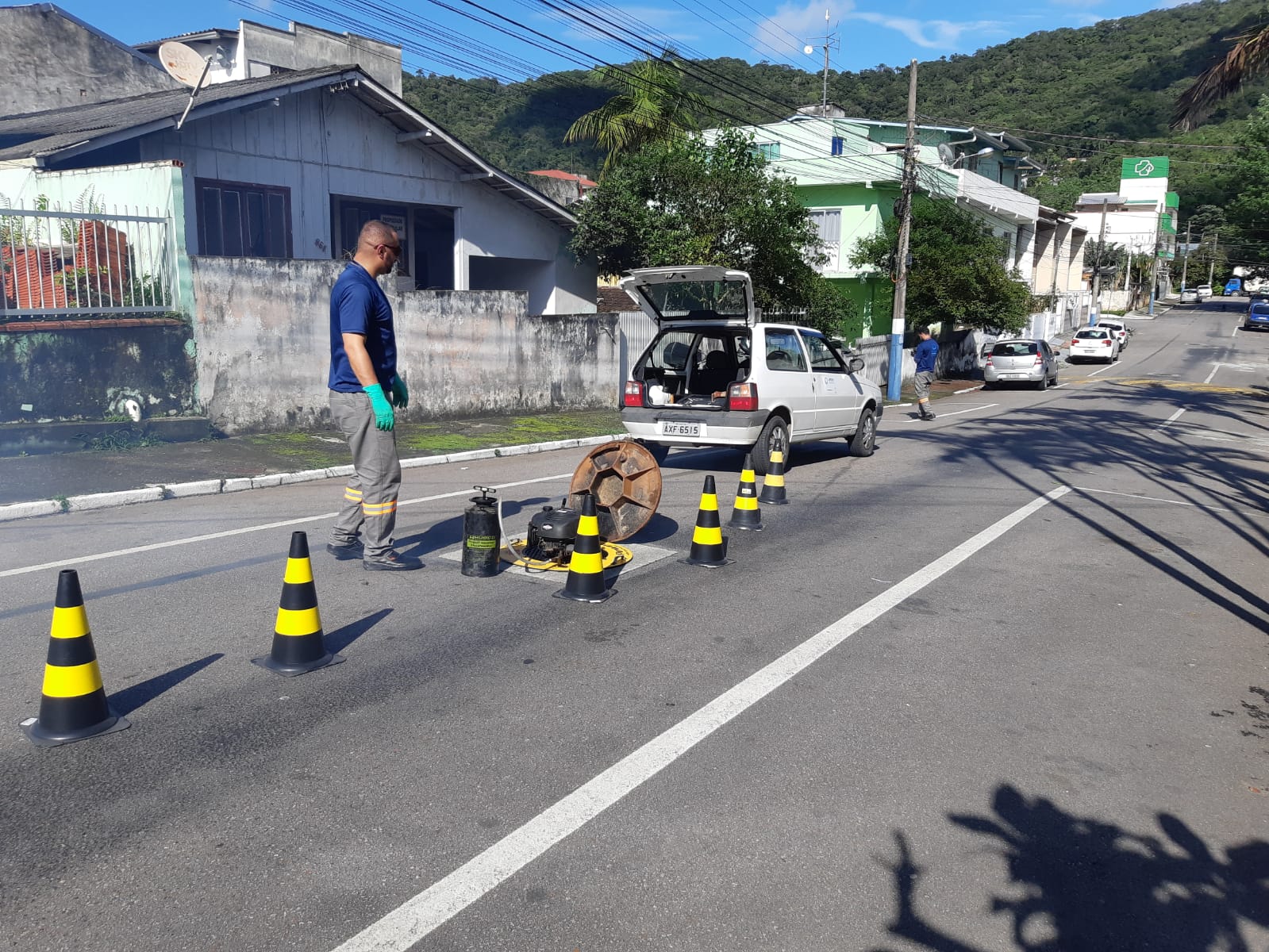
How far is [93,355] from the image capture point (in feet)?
38.8

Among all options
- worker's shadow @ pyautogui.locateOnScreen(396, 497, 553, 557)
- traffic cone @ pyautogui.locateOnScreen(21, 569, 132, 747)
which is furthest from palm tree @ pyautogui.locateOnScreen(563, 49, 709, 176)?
traffic cone @ pyautogui.locateOnScreen(21, 569, 132, 747)

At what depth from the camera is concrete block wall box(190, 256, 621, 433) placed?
13.0 meters

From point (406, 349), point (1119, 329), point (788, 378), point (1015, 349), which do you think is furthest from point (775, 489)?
point (1119, 329)

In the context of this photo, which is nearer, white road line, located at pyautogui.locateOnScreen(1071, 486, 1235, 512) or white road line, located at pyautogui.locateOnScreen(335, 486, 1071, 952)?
white road line, located at pyautogui.locateOnScreen(335, 486, 1071, 952)

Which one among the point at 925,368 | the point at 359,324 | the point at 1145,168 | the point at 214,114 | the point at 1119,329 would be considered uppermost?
the point at 1145,168

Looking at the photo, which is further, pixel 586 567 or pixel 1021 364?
pixel 1021 364

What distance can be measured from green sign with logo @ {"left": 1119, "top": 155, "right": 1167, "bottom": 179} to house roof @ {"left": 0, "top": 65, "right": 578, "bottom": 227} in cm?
9970

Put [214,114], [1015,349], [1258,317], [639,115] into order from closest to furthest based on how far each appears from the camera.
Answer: [214,114] → [639,115] → [1015,349] → [1258,317]

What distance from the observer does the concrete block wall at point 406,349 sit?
13.0 m

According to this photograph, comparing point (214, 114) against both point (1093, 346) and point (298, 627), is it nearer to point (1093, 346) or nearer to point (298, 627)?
point (298, 627)

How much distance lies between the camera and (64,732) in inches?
159

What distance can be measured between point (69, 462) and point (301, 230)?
27.8ft

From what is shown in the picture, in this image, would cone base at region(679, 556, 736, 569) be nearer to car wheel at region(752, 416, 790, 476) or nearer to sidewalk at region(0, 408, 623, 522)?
car wheel at region(752, 416, 790, 476)

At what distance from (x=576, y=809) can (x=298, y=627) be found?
194 cm
